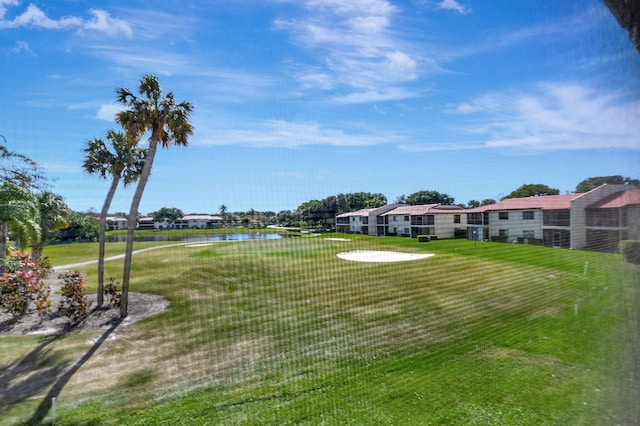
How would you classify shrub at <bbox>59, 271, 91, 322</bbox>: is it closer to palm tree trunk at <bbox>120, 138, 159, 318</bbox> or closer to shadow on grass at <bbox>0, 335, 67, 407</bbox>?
palm tree trunk at <bbox>120, 138, 159, 318</bbox>

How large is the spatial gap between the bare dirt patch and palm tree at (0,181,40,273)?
1.18 metres

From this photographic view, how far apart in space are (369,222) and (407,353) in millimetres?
1123

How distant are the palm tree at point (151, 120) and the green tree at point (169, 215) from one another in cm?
59

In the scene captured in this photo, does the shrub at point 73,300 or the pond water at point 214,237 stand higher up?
the pond water at point 214,237

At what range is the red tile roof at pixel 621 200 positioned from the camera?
0.48m

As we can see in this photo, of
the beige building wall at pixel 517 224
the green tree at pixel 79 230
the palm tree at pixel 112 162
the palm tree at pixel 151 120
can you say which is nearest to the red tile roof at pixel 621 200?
the beige building wall at pixel 517 224

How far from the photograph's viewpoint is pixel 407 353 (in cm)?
264

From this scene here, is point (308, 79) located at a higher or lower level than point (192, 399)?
higher

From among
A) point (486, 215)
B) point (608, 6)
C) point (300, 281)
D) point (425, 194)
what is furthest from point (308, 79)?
point (300, 281)

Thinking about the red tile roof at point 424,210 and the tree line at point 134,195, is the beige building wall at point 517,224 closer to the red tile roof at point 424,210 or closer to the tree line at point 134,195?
the tree line at point 134,195

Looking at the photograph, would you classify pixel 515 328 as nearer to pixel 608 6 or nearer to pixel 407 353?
pixel 407 353

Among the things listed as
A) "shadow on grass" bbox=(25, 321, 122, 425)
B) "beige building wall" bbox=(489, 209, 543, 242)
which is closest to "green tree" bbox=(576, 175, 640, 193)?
"beige building wall" bbox=(489, 209, 543, 242)

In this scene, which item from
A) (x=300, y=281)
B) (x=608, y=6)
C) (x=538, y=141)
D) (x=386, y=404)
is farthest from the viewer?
(x=300, y=281)

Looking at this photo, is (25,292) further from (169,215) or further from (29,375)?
(169,215)
